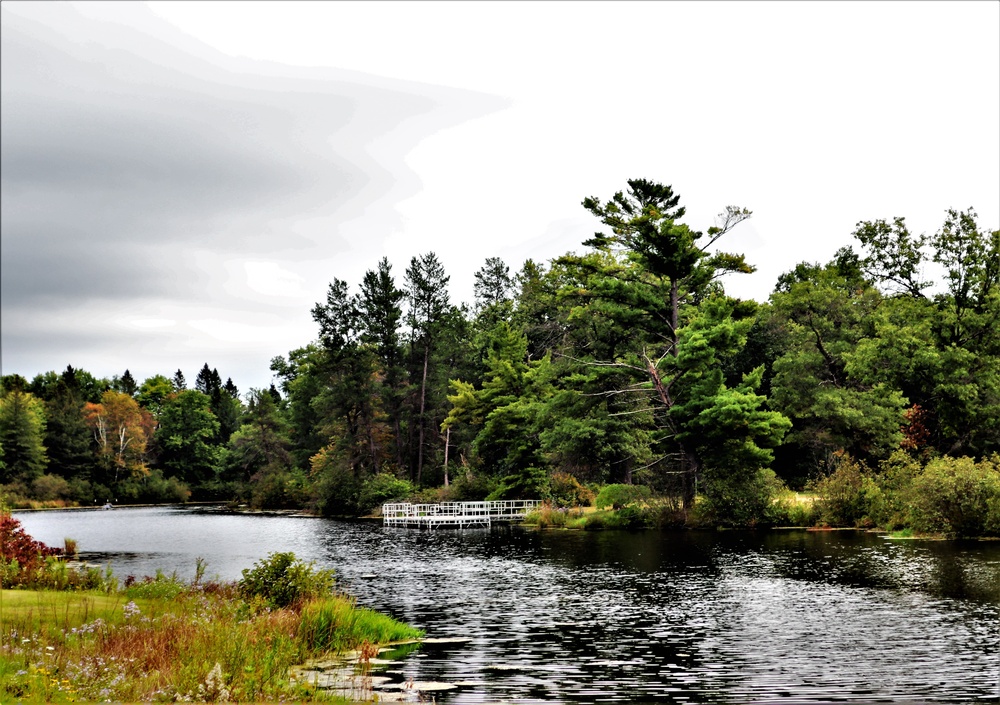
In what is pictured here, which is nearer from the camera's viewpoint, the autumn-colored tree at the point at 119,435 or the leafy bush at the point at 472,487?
the leafy bush at the point at 472,487

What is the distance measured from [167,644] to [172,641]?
10 cm

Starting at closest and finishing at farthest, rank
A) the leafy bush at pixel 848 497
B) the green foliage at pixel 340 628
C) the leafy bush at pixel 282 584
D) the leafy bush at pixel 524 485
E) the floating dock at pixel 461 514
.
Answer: the green foliage at pixel 340 628, the leafy bush at pixel 282 584, the leafy bush at pixel 848 497, the floating dock at pixel 461 514, the leafy bush at pixel 524 485

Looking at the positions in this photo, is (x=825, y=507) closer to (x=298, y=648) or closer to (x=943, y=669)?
(x=943, y=669)

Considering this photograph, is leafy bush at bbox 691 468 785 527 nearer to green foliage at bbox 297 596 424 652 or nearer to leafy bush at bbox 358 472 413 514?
green foliage at bbox 297 596 424 652

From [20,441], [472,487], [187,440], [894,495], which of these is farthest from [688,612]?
[187,440]

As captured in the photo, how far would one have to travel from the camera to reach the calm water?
12211 mm

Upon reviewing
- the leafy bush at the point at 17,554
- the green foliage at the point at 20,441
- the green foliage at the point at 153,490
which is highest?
the green foliage at the point at 20,441

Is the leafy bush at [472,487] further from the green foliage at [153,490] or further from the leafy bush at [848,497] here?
the green foliage at [153,490]

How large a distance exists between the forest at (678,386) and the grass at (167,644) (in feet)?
89.9

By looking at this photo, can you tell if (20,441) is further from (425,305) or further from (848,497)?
(848,497)

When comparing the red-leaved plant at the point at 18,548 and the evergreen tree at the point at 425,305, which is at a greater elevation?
the evergreen tree at the point at 425,305

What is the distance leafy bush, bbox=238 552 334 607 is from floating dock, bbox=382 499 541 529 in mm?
34885

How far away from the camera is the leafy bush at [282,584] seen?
53.4 ft

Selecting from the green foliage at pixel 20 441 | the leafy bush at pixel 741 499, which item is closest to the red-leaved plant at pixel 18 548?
the leafy bush at pixel 741 499
